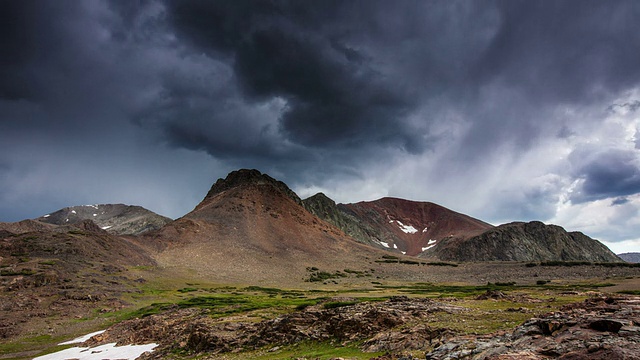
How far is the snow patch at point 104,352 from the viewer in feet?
129

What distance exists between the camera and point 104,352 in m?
A: 41.8

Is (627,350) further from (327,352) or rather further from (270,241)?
(270,241)

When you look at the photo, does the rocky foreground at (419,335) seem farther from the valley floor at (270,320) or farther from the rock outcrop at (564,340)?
the valley floor at (270,320)

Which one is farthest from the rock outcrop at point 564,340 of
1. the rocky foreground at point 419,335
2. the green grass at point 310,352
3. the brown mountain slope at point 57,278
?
the brown mountain slope at point 57,278

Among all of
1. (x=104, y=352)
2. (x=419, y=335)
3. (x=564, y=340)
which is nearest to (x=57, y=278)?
(x=104, y=352)

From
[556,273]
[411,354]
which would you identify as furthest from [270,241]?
[411,354]

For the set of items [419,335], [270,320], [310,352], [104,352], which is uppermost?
[419,335]

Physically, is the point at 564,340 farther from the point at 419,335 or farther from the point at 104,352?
the point at 104,352

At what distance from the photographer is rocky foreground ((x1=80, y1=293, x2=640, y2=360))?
12.8m

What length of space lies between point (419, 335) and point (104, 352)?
41434 millimetres

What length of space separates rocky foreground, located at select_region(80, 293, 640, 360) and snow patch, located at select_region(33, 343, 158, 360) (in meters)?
1.87

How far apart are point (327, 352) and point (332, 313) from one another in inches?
327

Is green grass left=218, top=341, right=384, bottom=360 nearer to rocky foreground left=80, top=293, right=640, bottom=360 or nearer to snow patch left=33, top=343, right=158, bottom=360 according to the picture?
rocky foreground left=80, top=293, right=640, bottom=360

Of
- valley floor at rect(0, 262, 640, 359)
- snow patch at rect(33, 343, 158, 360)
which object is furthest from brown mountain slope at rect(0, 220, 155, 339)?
snow patch at rect(33, 343, 158, 360)
